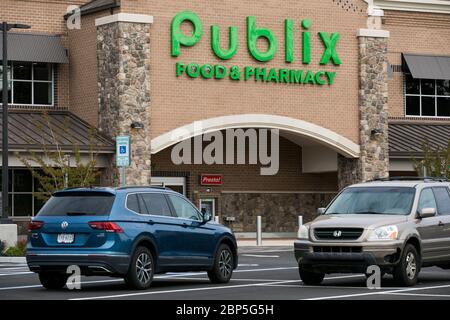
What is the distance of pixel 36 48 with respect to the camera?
4316 cm

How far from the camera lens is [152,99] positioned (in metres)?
41.4

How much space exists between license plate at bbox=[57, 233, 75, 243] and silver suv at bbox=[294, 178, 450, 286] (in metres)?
3.91

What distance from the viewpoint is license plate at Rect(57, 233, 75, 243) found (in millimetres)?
19906

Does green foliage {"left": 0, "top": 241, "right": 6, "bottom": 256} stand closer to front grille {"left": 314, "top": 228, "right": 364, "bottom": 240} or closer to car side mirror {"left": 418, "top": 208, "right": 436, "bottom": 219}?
front grille {"left": 314, "top": 228, "right": 364, "bottom": 240}

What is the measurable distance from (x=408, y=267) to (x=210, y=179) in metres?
26.4

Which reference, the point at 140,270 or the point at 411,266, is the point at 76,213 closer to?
the point at 140,270

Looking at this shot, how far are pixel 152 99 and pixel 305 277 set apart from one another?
20.8 meters

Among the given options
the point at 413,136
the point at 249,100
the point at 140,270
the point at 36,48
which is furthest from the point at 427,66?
the point at 140,270

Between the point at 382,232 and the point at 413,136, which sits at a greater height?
the point at 413,136

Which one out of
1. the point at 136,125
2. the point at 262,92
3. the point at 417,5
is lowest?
the point at 136,125

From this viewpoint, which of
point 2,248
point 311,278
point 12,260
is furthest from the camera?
point 2,248

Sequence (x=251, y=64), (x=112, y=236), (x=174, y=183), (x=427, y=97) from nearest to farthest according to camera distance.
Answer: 1. (x=112, y=236)
2. (x=251, y=64)
3. (x=174, y=183)
4. (x=427, y=97)

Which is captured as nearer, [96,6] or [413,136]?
[96,6]
